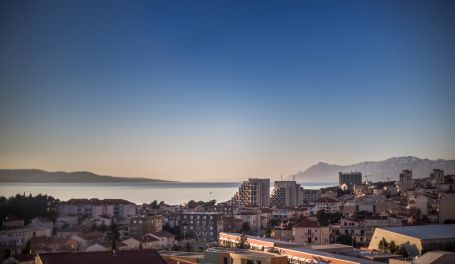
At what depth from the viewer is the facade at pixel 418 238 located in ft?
36.1

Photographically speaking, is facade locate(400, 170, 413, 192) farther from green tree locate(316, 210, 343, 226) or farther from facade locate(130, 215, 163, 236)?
facade locate(130, 215, 163, 236)

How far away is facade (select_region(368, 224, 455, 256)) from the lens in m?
11.0

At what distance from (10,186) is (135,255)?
1531 centimetres

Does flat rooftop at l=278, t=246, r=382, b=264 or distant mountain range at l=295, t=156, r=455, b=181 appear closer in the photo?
flat rooftop at l=278, t=246, r=382, b=264

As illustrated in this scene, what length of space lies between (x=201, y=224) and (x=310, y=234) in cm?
547

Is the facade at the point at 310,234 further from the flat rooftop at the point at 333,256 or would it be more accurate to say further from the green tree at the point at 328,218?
the flat rooftop at the point at 333,256

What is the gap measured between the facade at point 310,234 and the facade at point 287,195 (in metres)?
16.9

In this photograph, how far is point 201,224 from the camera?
18844mm

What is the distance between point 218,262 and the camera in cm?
762

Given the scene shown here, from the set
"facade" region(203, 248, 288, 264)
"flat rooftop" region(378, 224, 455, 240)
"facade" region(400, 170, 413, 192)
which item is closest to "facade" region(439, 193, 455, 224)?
"flat rooftop" region(378, 224, 455, 240)

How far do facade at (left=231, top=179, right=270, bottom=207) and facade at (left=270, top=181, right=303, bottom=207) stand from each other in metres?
0.61

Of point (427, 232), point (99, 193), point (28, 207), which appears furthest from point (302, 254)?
point (99, 193)

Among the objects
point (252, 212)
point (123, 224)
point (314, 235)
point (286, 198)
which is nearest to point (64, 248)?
point (123, 224)

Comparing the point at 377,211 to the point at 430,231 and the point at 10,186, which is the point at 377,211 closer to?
the point at 430,231
